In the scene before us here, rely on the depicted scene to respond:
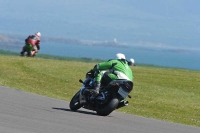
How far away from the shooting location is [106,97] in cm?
1788

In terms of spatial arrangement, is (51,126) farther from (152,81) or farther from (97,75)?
(152,81)

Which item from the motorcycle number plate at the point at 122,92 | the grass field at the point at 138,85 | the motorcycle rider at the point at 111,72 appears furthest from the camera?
the grass field at the point at 138,85

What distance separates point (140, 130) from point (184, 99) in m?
14.3

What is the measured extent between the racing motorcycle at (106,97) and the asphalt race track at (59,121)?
0.23 meters

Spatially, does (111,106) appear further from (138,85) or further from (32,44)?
(32,44)

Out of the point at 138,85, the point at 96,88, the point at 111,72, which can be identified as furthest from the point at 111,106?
the point at 138,85

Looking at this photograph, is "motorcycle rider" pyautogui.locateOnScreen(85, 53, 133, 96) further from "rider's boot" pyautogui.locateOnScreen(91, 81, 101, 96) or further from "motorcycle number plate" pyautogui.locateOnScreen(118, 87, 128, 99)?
"motorcycle number plate" pyautogui.locateOnScreen(118, 87, 128, 99)

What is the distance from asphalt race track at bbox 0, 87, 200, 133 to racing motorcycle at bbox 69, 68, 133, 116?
0.23 metres

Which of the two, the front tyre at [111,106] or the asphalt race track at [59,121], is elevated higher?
the front tyre at [111,106]

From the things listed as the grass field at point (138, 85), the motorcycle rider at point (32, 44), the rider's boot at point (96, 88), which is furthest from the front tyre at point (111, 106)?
the motorcycle rider at point (32, 44)

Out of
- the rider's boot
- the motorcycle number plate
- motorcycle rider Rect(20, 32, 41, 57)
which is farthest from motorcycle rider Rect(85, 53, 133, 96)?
motorcycle rider Rect(20, 32, 41, 57)

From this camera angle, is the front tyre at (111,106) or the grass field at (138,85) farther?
the grass field at (138,85)

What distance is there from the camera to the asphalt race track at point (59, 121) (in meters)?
13.5

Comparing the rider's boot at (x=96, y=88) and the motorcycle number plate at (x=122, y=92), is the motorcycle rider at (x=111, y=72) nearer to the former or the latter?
the rider's boot at (x=96, y=88)
